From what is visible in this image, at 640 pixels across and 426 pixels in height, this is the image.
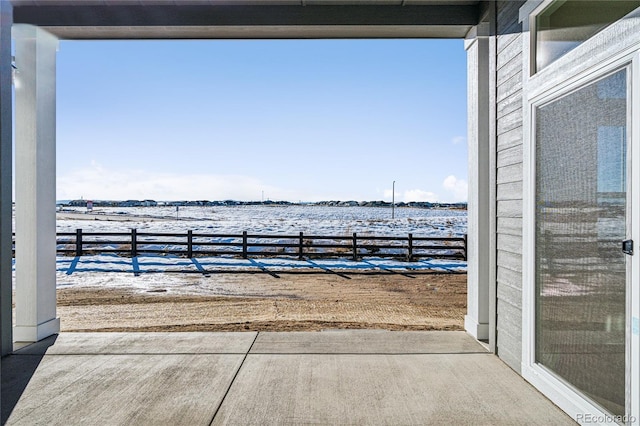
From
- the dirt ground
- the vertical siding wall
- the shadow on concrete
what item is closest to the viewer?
the shadow on concrete

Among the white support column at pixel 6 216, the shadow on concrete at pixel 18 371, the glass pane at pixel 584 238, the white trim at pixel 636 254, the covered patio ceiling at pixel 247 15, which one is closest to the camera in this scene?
the white trim at pixel 636 254

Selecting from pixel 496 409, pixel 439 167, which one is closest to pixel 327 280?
pixel 496 409

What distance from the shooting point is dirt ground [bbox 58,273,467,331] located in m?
5.14

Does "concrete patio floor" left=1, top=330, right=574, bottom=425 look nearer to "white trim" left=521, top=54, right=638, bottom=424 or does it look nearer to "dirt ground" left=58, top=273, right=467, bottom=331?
"white trim" left=521, top=54, right=638, bottom=424

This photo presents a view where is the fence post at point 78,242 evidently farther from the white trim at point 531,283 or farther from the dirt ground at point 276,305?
the white trim at point 531,283

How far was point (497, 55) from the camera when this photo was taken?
350cm

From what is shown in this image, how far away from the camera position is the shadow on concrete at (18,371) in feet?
8.71

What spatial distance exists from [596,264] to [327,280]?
6860 millimetres

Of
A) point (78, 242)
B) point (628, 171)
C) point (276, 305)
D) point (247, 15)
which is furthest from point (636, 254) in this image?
point (78, 242)

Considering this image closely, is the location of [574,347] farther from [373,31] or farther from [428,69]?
[428,69]

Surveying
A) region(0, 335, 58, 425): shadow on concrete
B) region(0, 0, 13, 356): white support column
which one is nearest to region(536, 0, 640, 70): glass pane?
region(0, 335, 58, 425): shadow on concrete
